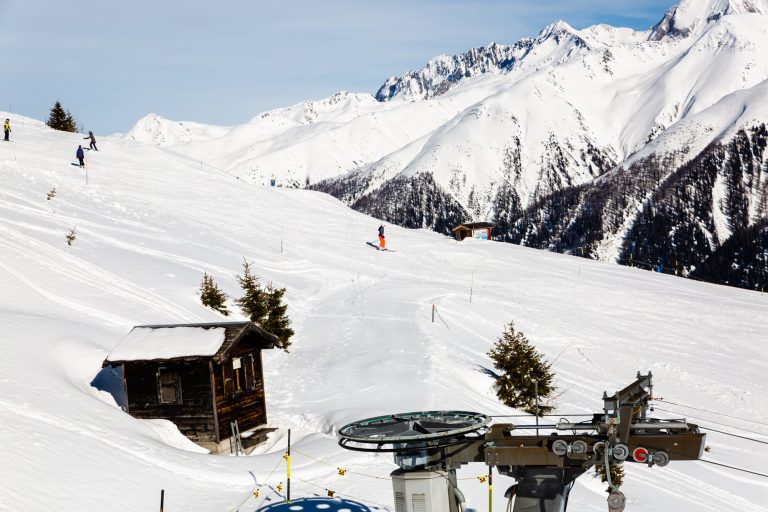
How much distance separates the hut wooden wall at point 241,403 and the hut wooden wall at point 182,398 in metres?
0.35

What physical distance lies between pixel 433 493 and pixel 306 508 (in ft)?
22.3

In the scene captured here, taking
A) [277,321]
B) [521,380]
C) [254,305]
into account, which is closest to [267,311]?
[254,305]

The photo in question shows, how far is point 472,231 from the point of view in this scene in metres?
72.6

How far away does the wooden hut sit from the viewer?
2822 inches

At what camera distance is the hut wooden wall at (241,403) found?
2023 cm

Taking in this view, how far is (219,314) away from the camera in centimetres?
3388

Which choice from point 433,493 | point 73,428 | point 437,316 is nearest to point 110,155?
point 437,316

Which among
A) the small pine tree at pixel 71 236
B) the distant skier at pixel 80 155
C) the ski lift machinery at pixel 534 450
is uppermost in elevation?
the distant skier at pixel 80 155

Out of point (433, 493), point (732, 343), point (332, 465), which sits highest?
point (433, 493)

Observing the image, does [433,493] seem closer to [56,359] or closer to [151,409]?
[151,409]

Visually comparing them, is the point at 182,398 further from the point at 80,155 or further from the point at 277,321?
the point at 80,155

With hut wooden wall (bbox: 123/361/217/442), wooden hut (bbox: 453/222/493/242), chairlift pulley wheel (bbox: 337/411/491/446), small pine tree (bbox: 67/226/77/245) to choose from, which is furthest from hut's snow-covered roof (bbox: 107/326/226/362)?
wooden hut (bbox: 453/222/493/242)

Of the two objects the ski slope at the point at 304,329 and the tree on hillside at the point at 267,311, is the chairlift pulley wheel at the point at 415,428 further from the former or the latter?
the tree on hillside at the point at 267,311

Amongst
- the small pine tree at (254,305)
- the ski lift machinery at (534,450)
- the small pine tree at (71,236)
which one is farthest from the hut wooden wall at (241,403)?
the small pine tree at (71,236)
